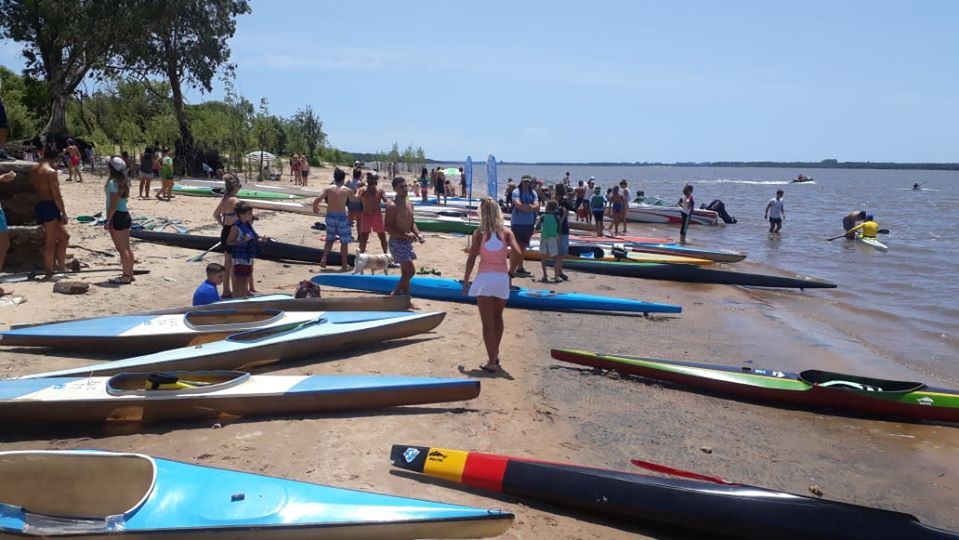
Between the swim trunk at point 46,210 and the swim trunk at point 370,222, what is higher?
the swim trunk at point 46,210

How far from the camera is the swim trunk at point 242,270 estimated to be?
7.62 m

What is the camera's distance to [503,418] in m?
5.34

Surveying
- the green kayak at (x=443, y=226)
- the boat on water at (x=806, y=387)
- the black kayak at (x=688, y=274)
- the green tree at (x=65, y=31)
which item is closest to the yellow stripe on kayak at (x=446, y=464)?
the boat on water at (x=806, y=387)

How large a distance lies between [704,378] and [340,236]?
19.7ft

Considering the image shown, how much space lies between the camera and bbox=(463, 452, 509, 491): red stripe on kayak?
13.5ft

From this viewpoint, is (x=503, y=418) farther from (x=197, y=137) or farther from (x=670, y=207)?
(x=197, y=137)

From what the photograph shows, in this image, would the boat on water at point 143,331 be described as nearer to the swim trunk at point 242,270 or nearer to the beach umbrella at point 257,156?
the swim trunk at point 242,270

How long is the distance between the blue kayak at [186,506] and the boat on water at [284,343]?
77.9 inches

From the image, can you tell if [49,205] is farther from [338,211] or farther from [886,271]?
[886,271]

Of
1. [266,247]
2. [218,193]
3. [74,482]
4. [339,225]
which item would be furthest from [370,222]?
[218,193]

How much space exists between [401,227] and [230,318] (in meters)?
2.30

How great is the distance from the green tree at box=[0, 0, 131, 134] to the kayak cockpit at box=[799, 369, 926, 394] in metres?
26.8

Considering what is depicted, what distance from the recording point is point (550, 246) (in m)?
11.7

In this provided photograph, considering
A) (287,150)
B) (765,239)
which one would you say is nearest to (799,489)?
(765,239)
